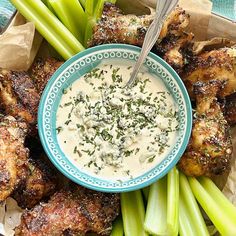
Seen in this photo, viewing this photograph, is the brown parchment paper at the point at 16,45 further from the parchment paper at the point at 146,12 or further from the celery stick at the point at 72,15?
the celery stick at the point at 72,15

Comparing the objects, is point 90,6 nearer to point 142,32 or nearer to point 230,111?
point 142,32

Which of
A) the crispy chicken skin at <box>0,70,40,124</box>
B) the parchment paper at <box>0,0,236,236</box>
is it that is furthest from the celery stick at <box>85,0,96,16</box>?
the crispy chicken skin at <box>0,70,40,124</box>

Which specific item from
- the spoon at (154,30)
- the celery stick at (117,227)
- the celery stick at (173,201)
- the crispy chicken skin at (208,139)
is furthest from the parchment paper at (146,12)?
the celery stick at (117,227)

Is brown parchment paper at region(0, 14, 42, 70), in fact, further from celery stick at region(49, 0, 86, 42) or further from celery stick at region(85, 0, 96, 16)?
celery stick at region(85, 0, 96, 16)

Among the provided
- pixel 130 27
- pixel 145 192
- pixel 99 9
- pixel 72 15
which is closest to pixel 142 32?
pixel 130 27

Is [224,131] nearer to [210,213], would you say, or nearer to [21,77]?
[210,213]

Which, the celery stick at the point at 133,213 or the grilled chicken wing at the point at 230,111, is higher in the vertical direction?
the grilled chicken wing at the point at 230,111

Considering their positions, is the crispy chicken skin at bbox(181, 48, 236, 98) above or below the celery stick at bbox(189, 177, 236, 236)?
above
